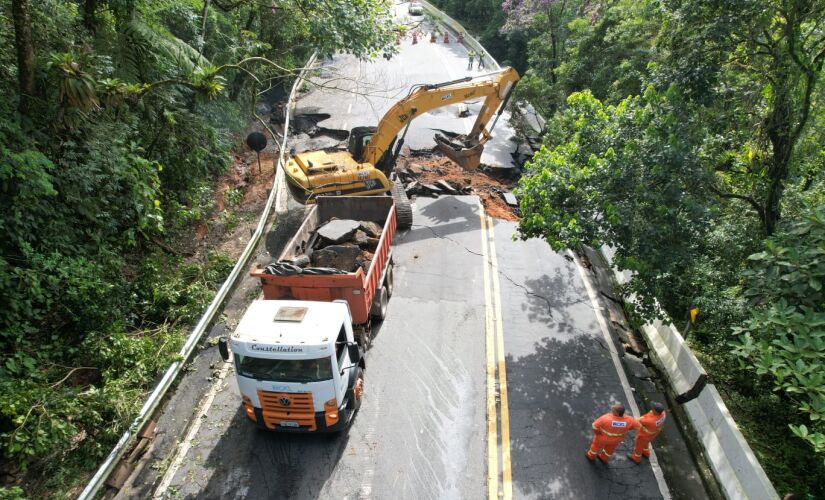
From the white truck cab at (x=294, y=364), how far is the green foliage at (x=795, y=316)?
552cm

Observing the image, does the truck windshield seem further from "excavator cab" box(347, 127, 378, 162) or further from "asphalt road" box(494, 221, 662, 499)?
"excavator cab" box(347, 127, 378, 162)

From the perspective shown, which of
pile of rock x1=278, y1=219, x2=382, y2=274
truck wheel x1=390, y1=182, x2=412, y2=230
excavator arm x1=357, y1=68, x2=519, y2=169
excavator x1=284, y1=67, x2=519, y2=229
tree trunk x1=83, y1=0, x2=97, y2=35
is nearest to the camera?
pile of rock x1=278, y1=219, x2=382, y2=274

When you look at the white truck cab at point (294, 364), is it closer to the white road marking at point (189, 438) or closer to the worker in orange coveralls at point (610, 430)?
the white road marking at point (189, 438)

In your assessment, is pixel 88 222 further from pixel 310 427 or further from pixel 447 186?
pixel 447 186

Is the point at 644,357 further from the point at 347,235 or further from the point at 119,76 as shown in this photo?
the point at 119,76

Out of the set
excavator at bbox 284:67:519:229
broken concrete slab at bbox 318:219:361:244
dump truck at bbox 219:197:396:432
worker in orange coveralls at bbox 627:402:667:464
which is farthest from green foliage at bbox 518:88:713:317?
excavator at bbox 284:67:519:229

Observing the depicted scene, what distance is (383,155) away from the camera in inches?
597

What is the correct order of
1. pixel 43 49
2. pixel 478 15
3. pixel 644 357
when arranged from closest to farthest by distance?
pixel 43 49 → pixel 644 357 → pixel 478 15

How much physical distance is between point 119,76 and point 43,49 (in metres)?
1.59

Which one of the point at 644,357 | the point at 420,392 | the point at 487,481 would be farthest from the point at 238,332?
the point at 644,357

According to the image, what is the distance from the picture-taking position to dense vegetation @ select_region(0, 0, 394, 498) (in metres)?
7.56

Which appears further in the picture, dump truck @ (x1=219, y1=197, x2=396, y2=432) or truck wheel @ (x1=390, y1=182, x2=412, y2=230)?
truck wheel @ (x1=390, y1=182, x2=412, y2=230)

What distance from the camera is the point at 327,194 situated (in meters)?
14.0

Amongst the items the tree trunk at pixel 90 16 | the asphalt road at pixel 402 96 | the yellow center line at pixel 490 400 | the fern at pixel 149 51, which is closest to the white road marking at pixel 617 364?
the yellow center line at pixel 490 400
